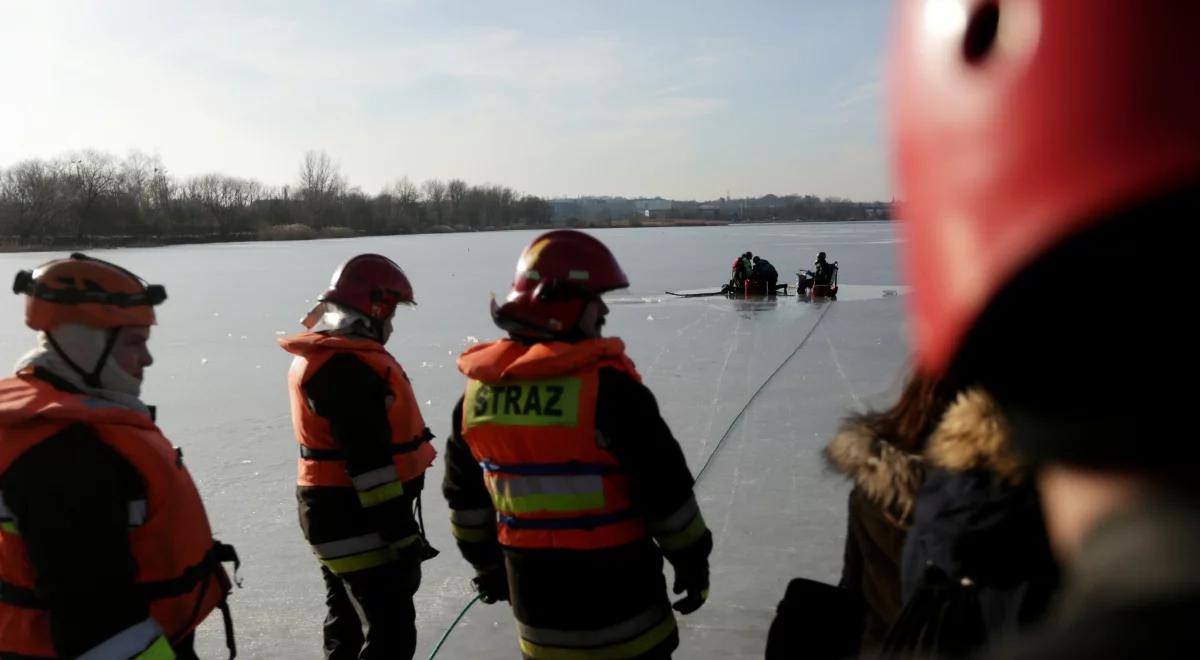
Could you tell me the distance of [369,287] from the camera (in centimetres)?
356

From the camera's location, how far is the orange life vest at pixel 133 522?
76.3 inches

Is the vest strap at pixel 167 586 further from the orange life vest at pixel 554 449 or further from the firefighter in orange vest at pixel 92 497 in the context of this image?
the orange life vest at pixel 554 449

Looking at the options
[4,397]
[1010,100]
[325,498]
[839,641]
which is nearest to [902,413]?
[839,641]

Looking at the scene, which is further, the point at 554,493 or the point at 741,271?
the point at 741,271

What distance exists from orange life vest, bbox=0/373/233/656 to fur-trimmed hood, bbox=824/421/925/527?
169 centimetres

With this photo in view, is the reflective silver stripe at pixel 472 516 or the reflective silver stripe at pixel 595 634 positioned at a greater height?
the reflective silver stripe at pixel 472 516

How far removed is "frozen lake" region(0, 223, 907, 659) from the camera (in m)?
3.59

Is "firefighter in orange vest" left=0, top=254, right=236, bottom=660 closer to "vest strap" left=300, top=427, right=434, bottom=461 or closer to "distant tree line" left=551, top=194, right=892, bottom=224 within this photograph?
"vest strap" left=300, top=427, right=434, bottom=461

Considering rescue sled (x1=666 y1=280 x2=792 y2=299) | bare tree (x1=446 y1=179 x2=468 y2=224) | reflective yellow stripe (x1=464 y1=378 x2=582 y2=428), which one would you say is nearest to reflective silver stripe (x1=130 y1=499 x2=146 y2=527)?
reflective yellow stripe (x1=464 y1=378 x2=582 y2=428)

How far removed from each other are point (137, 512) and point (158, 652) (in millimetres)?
345

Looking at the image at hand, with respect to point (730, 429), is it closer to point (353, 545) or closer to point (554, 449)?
point (353, 545)

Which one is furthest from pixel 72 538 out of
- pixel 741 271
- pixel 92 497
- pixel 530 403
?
pixel 741 271

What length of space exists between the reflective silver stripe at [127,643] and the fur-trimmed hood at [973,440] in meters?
1.86

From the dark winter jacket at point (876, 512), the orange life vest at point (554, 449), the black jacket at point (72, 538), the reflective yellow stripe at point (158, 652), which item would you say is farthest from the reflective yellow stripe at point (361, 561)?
the dark winter jacket at point (876, 512)
